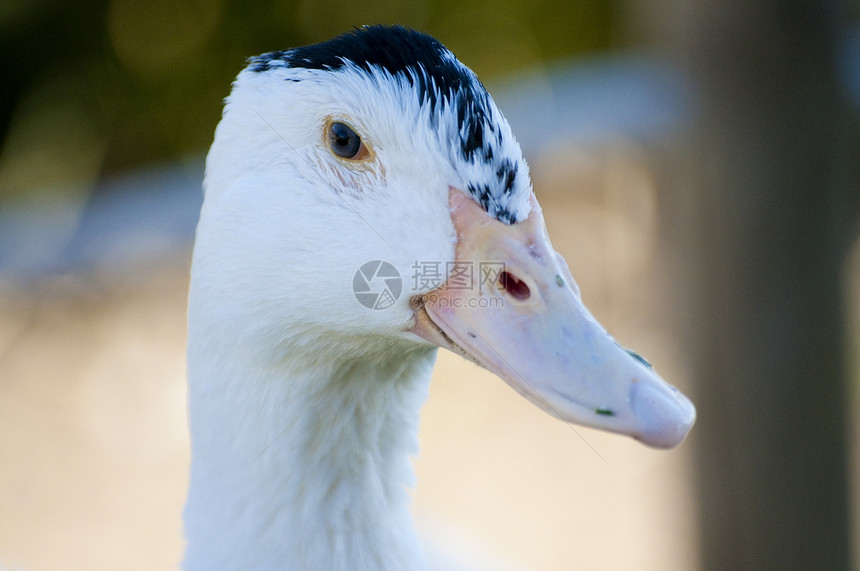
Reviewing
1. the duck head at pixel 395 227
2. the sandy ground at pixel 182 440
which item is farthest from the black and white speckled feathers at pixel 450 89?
the sandy ground at pixel 182 440

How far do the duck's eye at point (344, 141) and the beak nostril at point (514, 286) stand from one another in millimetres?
190

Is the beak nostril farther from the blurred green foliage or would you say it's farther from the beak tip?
the blurred green foliage

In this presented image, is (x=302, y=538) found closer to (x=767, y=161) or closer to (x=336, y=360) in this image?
(x=336, y=360)

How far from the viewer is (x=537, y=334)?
0.66 m

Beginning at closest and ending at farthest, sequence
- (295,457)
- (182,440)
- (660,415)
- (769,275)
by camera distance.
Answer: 1. (660,415)
2. (295,457)
3. (769,275)
4. (182,440)

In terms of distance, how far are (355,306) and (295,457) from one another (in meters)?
0.20

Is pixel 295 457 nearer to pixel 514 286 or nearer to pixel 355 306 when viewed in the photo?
pixel 355 306

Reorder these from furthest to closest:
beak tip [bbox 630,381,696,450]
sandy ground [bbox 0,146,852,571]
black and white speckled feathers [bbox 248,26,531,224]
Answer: sandy ground [bbox 0,146,852,571] < black and white speckled feathers [bbox 248,26,531,224] < beak tip [bbox 630,381,696,450]

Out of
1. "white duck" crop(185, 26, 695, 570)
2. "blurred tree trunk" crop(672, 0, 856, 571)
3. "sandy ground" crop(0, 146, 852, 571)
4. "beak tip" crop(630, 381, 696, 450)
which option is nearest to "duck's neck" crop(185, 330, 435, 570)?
"white duck" crop(185, 26, 695, 570)

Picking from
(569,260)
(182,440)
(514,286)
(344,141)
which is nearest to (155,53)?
(182,440)

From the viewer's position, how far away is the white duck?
67 cm

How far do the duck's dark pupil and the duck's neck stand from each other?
196 mm

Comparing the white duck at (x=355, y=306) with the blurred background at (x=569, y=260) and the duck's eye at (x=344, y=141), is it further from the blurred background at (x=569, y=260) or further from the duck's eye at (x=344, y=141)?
the blurred background at (x=569, y=260)

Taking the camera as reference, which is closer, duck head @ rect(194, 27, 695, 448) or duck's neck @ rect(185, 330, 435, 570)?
duck head @ rect(194, 27, 695, 448)
